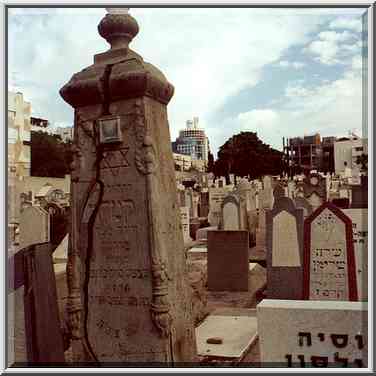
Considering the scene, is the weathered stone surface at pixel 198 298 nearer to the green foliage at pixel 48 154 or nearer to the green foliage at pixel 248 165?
the green foliage at pixel 48 154

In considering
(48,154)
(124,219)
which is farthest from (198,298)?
(48,154)

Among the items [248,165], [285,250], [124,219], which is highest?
[248,165]

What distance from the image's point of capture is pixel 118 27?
4113 millimetres

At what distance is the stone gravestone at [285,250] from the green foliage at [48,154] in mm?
3190

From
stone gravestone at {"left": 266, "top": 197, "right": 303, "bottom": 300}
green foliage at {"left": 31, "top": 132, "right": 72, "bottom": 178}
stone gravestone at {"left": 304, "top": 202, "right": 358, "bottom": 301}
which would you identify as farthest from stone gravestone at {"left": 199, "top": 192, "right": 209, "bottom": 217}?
stone gravestone at {"left": 304, "top": 202, "right": 358, "bottom": 301}

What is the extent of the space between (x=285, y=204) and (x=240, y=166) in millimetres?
32331

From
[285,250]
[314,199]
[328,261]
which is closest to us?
[328,261]

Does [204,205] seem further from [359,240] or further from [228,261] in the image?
[359,240]

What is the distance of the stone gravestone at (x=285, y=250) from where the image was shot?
6.98 m

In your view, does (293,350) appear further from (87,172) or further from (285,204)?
(285,204)

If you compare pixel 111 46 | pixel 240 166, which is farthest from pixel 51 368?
pixel 240 166

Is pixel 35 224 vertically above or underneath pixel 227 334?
above

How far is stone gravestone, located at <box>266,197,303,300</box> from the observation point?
275 inches

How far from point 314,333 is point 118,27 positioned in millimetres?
2919
